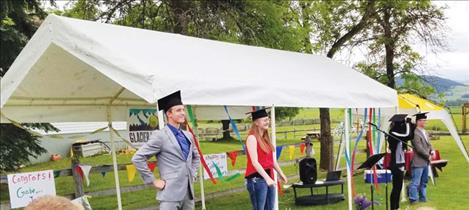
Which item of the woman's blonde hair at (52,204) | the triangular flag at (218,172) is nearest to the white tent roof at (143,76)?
the triangular flag at (218,172)

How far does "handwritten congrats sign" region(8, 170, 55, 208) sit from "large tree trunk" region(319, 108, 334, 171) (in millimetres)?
9961

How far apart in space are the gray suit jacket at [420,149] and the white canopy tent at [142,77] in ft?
2.38

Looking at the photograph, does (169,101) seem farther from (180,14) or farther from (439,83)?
(439,83)

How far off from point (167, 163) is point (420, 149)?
5.69 m

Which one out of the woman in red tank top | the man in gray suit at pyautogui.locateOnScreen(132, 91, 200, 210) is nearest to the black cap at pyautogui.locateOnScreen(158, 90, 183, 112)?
the man in gray suit at pyautogui.locateOnScreen(132, 91, 200, 210)

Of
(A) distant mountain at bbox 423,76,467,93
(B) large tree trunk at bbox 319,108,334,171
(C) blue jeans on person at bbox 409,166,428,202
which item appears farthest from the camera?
(A) distant mountain at bbox 423,76,467,93

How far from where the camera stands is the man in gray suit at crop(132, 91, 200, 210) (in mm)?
4730

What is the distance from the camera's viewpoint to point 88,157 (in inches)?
946

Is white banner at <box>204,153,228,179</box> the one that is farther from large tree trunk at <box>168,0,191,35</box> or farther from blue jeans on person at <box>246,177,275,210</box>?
large tree trunk at <box>168,0,191,35</box>

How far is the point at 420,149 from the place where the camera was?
9.02 metres

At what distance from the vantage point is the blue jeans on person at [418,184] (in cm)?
912

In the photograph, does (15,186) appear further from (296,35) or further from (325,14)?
(325,14)

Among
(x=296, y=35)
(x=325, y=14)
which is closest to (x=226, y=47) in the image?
(x=296, y=35)

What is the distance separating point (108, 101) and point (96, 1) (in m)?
5.42
